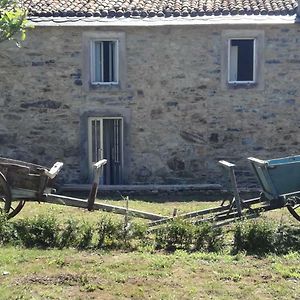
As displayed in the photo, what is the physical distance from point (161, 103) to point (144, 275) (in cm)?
901

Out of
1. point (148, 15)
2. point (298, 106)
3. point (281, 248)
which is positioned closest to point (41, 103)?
point (148, 15)

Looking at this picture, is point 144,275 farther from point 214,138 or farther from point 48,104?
point 48,104

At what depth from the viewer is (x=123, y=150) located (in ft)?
51.5

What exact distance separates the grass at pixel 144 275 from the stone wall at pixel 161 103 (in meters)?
7.69

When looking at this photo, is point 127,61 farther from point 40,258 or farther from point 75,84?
point 40,258

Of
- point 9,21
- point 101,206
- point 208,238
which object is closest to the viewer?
point 9,21

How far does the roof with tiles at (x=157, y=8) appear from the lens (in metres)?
15.5

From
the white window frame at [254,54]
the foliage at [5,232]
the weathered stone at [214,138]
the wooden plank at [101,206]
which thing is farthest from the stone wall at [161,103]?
the foliage at [5,232]

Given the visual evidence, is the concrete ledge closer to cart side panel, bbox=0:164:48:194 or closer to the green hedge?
cart side panel, bbox=0:164:48:194

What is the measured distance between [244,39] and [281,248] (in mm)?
8489

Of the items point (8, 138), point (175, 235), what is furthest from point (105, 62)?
point (175, 235)

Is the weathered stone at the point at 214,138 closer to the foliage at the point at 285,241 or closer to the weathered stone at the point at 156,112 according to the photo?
the weathered stone at the point at 156,112

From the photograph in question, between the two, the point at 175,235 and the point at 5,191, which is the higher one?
the point at 5,191

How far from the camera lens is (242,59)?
15.6 meters
